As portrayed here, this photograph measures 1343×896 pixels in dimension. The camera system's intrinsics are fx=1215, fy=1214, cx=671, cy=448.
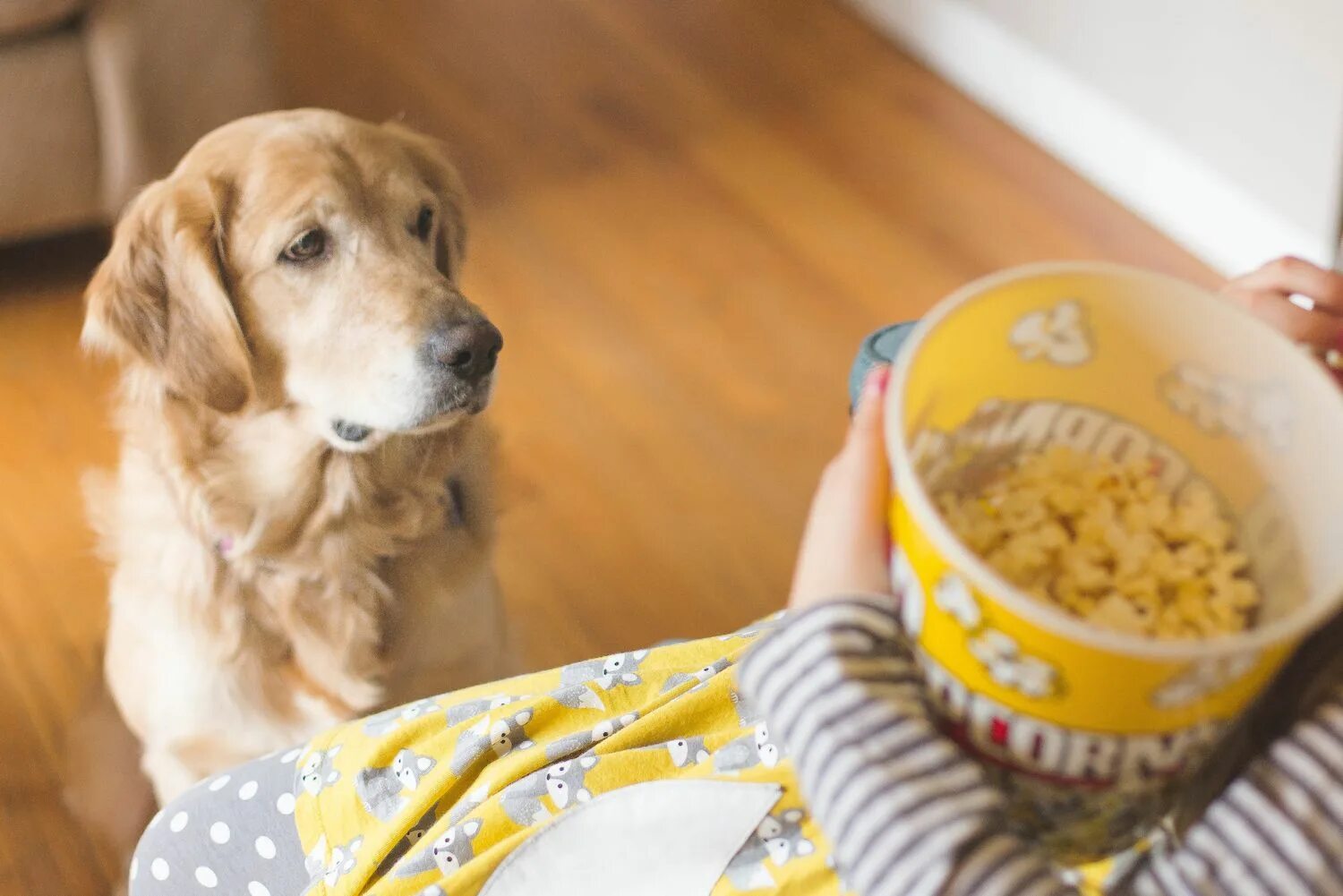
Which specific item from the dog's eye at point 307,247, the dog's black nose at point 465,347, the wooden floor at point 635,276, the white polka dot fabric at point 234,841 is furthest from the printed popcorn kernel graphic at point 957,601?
the wooden floor at point 635,276

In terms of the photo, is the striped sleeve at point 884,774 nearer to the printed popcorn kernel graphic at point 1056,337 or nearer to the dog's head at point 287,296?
the printed popcorn kernel graphic at point 1056,337

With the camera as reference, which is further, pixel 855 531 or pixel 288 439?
pixel 288 439

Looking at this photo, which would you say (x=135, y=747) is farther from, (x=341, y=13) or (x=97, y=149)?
(x=341, y=13)

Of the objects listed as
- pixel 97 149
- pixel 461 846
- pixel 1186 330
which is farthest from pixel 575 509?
pixel 1186 330

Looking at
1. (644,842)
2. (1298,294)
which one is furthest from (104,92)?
(1298,294)

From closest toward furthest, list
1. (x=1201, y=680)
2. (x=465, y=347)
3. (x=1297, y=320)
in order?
(x=1201, y=680)
(x=1297, y=320)
(x=465, y=347)

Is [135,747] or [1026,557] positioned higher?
[1026,557]

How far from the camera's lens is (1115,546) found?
0.49 metres

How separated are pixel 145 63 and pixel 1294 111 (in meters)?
1.82

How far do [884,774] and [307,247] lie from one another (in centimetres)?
84

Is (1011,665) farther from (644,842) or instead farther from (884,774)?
(644,842)

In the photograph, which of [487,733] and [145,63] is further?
[145,63]

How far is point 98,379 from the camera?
1.91 meters

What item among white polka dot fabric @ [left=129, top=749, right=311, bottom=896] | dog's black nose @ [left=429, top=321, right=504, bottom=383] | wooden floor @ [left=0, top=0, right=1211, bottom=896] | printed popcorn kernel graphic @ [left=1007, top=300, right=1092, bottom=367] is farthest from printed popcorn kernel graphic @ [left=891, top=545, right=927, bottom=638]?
wooden floor @ [left=0, top=0, right=1211, bottom=896]
